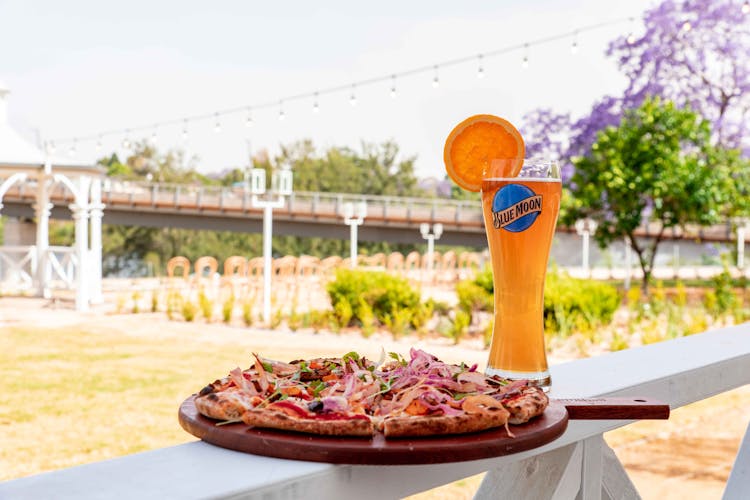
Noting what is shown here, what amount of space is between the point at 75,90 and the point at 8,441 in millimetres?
64146

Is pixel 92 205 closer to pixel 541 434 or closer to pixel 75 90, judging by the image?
pixel 541 434

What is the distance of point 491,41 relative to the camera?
7494 cm

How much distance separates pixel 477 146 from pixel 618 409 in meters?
0.43

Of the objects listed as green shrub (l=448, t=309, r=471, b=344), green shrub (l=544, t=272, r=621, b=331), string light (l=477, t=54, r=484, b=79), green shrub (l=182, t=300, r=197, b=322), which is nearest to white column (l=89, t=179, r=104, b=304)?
green shrub (l=182, t=300, r=197, b=322)

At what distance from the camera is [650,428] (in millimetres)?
5316

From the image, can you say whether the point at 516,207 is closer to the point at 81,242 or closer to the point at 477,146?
the point at 477,146

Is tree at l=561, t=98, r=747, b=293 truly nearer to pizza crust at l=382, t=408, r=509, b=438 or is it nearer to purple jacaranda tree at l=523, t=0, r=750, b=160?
purple jacaranda tree at l=523, t=0, r=750, b=160

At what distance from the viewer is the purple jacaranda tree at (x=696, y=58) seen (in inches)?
698

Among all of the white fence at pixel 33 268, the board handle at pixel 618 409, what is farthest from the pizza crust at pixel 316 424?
the white fence at pixel 33 268

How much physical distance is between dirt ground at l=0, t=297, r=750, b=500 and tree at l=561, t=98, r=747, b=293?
210 inches

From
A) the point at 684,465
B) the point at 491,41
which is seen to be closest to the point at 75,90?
the point at 491,41

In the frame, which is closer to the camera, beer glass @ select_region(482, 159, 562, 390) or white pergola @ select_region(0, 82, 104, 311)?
beer glass @ select_region(482, 159, 562, 390)

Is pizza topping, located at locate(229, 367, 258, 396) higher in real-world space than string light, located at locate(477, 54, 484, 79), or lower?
lower

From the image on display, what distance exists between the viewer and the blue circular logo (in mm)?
999
